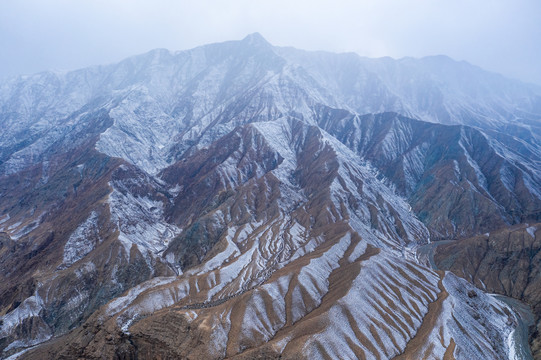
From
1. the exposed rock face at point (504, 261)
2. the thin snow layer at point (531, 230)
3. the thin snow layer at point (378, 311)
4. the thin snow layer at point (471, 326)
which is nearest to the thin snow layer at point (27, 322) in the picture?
the thin snow layer at point (378, 311)

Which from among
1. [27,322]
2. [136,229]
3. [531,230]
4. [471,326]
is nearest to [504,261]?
[531,230]

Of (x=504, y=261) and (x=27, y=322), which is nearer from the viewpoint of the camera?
(x=27, y=322)

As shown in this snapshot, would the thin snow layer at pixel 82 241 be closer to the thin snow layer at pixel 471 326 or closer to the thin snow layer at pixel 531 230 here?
the thin snow layer at pixel 471 326

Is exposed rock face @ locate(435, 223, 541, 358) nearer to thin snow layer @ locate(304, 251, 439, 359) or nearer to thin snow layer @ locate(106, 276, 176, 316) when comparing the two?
thin snow layer @ locate(304, 251, 439, 359)

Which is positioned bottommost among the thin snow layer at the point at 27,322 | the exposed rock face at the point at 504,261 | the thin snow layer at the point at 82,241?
the exposed rock face at the point at 504,261

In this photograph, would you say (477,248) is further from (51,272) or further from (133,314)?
(51,272)

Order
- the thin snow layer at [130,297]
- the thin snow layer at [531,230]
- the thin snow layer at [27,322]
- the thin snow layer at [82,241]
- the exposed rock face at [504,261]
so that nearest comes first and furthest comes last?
the thin snow layer at [130,297]
the thin snow layer at [27,322]
the exposed rock face at [504,261]
the thin snow layer at [531,230]
the thin snow layer at [82,241]

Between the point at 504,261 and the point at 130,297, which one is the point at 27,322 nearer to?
the point at 130,297
